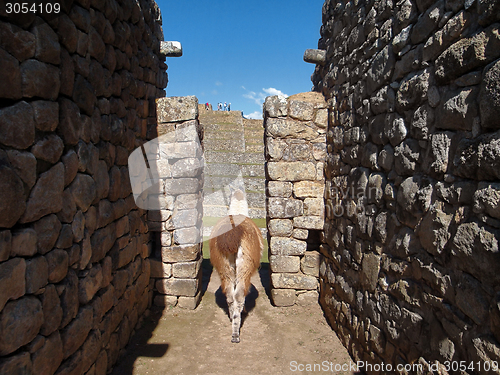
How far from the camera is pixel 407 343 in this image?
209 cm

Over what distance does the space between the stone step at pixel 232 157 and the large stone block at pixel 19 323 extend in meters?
10.6

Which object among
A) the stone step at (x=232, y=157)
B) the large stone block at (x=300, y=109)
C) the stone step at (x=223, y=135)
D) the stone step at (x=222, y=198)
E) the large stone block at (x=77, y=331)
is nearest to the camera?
the large stone block at (x=77, y=331)

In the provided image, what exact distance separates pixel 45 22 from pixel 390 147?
7.91 feet

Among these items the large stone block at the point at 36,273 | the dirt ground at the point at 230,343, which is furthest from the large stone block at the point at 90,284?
the dirt ground at the point at 230,343

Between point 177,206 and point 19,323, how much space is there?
112 inches

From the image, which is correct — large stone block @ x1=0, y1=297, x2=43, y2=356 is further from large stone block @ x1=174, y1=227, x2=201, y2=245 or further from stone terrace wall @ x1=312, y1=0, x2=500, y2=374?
large stone block @ x1=174, y1=227, x2=201, y2=245

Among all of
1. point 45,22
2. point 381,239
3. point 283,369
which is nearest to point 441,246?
point 381,239

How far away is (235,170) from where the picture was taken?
37.6 feet

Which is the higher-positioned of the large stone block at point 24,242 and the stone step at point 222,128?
the stone step at point 222,128

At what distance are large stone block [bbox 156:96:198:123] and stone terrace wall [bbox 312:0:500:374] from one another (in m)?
2.06

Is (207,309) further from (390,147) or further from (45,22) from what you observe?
(45,22)

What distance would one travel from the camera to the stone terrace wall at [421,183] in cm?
144

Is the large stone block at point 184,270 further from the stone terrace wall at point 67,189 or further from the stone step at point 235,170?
the stone step at point 235,170

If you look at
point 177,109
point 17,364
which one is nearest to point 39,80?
point 17,364
